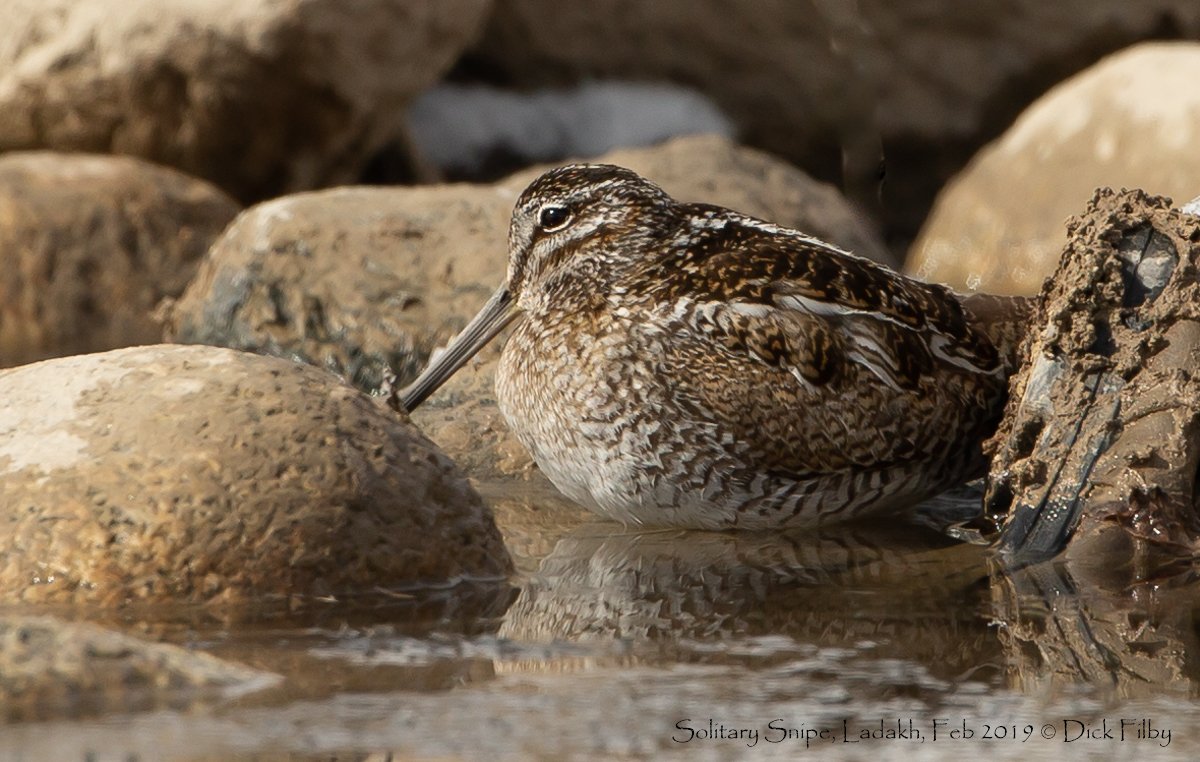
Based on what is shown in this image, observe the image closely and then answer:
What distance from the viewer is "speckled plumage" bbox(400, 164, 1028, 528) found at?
6227mm

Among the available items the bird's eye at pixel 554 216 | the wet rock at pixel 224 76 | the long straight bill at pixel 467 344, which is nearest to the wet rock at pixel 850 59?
the wet rock at pixel 224 76

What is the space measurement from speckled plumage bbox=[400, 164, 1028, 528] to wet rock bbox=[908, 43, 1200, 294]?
5.27 metres

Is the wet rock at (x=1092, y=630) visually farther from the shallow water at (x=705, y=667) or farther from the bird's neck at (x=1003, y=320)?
the bird's neck at (x=1003, y=320)

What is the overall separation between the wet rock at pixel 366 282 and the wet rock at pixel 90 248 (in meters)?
1.17

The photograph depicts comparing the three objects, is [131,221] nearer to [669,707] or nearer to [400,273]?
[400,273]

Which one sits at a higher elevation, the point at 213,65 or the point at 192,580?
the point at 213,65

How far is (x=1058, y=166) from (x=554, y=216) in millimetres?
6005

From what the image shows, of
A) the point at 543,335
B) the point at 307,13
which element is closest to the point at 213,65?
the point at 307,13

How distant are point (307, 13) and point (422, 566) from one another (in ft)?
19.3

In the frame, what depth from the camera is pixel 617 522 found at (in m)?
6.79

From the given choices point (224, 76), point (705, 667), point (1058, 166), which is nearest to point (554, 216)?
point (705, 667)

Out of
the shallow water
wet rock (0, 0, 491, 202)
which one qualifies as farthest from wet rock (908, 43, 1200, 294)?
the shallow water

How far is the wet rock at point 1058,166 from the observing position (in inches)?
460

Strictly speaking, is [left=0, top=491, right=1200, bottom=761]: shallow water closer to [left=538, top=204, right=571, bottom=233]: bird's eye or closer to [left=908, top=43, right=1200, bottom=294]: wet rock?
[left=538, top=204, right=571, bottom=233]: bird's eye
